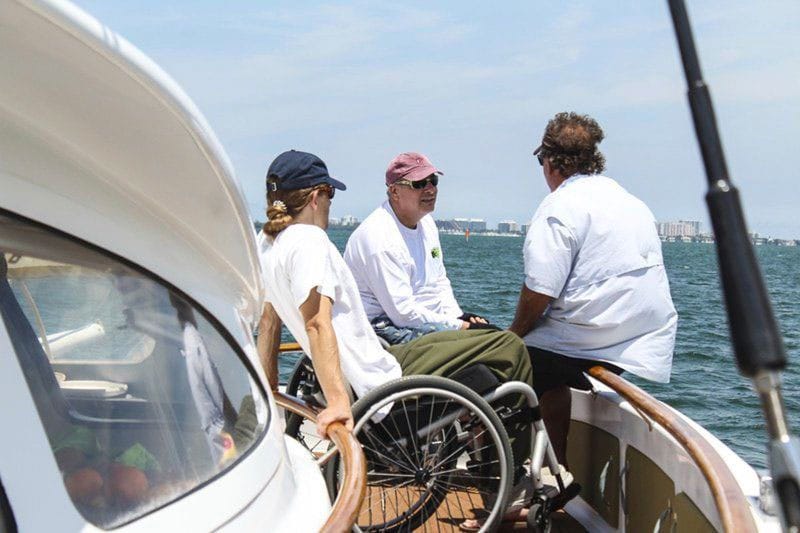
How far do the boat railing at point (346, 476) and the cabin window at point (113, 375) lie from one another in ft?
0.82

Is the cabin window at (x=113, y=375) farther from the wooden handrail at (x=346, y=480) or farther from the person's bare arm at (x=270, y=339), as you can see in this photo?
the person's bare arm at (x=270, y=339)

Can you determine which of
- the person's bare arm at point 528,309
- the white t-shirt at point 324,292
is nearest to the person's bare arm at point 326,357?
the white t-shirt at point 324,292

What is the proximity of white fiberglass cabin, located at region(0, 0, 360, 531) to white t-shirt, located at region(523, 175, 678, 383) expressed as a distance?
208 centimetres

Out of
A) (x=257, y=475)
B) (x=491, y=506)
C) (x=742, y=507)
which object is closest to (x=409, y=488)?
(x=491, y=506)

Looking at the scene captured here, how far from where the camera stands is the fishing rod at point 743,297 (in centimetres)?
83

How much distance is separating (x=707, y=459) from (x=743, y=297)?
2.06 m

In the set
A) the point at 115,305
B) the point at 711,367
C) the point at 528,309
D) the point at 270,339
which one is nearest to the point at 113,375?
the point at 115,305

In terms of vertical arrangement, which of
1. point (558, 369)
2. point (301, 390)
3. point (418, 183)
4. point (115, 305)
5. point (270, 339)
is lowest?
point (558, 369)

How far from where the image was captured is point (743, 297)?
901 mm

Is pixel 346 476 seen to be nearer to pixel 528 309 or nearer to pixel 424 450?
pixel 424 450

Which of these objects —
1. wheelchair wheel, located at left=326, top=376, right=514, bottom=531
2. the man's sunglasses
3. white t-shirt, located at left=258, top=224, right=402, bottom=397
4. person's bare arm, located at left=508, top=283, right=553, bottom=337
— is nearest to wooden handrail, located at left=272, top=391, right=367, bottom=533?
white t-shirt, located at left=258, top=224, right=402, bottom=397

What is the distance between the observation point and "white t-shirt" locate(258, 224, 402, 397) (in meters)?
3.19

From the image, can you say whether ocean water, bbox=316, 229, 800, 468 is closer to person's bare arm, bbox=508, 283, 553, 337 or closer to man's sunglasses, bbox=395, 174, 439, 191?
person's bare arm, bbox=508, 283, 553, 337

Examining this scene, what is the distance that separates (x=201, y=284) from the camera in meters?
2.13
